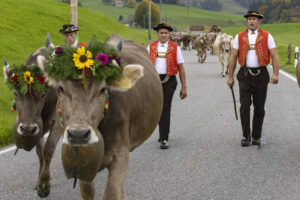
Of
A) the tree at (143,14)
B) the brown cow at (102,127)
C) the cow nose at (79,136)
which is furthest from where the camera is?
the tree at (143,14)

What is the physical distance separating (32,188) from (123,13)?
588ft

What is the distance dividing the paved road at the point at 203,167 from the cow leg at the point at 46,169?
4.7 inches

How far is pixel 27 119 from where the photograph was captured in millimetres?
5387

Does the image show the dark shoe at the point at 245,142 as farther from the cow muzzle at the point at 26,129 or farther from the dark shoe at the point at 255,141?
the cow muzzle at the point at 26,129

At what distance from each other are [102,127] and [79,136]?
0.58 metres

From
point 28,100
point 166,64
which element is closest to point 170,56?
point 166,64

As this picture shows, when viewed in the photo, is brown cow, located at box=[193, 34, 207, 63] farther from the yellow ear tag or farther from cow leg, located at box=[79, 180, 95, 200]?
the yellow ear tag

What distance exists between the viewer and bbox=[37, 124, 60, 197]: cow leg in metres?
5.89

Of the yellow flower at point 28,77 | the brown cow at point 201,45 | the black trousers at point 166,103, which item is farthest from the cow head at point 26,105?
the brown cow at point 201,45

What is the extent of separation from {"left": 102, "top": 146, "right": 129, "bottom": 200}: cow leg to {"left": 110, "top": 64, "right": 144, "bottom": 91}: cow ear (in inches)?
21.8

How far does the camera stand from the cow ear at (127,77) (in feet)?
13.7

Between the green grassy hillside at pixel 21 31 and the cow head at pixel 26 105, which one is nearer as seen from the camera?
the cow head at pixel 26 105

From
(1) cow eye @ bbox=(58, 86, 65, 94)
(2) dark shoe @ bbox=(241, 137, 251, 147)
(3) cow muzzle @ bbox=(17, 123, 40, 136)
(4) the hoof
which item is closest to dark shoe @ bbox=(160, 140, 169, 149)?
(2) dark shoe @ bbox=(241, 137, 251, 147)

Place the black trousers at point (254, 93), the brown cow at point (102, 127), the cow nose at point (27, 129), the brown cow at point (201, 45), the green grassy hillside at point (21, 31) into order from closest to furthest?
Answer: the brown cow at point (102, 127)
the cow nose at point (27, 129)
the black trousers at point (254, 93)
the green grassy hillside at point (21, 31)
the brown cow at point (201, 45)
